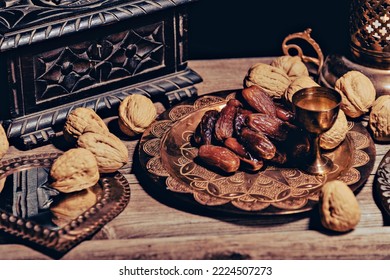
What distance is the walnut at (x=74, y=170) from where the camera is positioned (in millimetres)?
1541

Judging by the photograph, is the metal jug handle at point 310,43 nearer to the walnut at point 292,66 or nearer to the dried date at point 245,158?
the walnut at point 292,66

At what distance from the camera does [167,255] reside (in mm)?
1474

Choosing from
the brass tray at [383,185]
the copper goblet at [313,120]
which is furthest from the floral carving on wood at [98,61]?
the brass tray at [383,185]

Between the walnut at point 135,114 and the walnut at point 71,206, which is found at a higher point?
the walnut at point 135,114

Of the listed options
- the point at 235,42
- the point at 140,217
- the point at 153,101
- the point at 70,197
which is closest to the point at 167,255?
the point at 140,217

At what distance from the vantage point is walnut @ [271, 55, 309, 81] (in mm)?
1873

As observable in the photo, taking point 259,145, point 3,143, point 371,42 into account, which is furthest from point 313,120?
point 3,143

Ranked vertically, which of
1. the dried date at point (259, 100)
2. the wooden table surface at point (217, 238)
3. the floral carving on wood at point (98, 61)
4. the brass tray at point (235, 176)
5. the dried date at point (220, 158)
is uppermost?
the floral carving on wood at point (98, 61)

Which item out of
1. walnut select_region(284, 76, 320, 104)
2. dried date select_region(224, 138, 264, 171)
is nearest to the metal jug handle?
walnut select_region(284, 76, 320, 104)

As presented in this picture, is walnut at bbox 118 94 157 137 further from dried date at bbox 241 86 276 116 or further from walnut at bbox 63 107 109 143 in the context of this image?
dried date at bbox 241 86 276 116

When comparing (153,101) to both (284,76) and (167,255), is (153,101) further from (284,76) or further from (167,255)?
(167,255)

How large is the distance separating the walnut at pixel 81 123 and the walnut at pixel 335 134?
402 millimetres

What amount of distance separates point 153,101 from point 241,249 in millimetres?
511

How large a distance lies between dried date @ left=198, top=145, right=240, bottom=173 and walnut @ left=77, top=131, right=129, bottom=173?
14 cm
